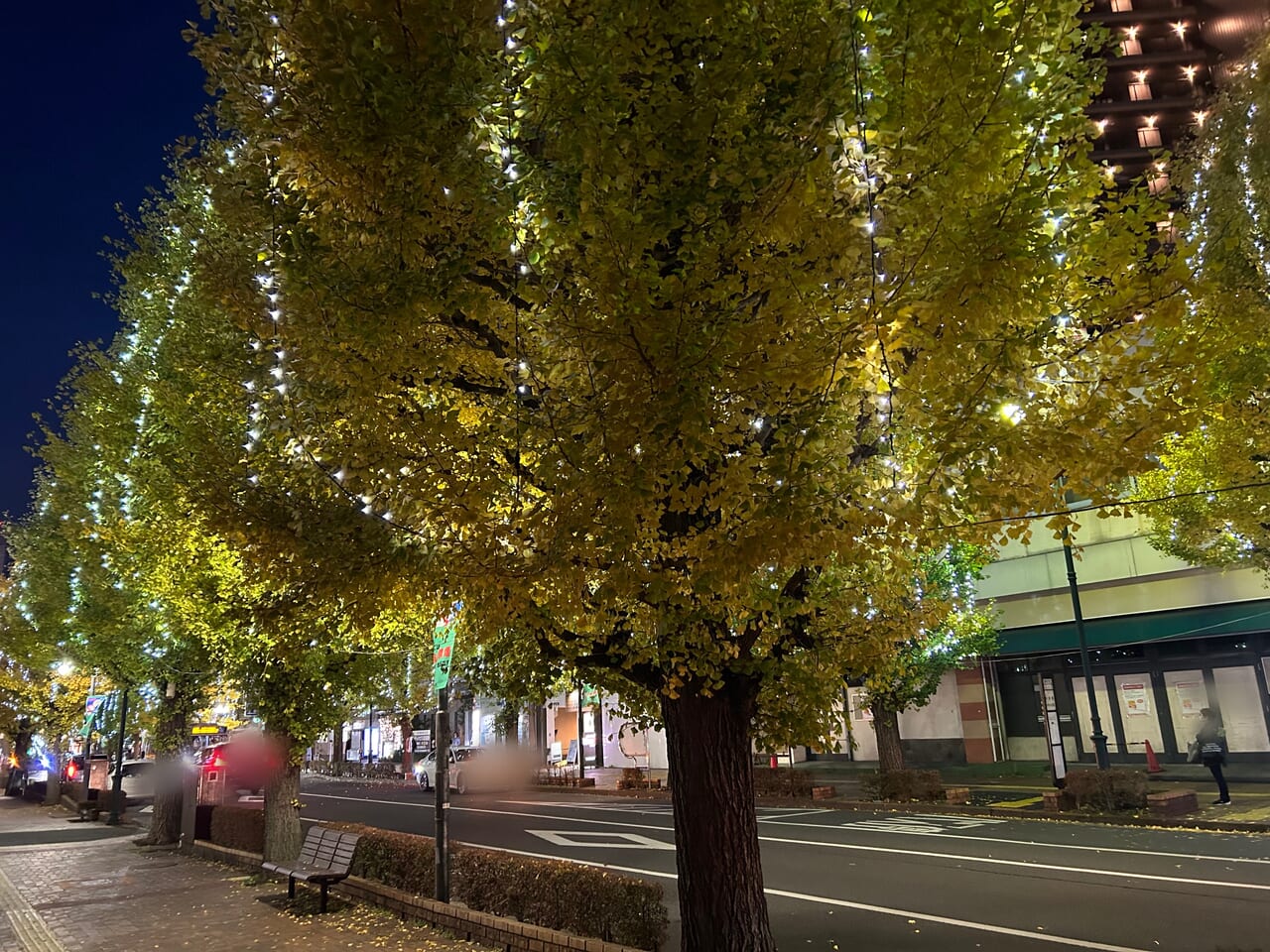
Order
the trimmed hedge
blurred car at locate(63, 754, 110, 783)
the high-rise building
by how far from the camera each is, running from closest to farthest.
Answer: the trimmed hedge < blurred car at locate(63, 754, 110, 783) < the high-rise building

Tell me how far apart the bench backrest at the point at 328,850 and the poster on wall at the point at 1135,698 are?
2144 cm

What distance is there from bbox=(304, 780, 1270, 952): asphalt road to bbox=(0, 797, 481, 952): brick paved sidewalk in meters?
3.78

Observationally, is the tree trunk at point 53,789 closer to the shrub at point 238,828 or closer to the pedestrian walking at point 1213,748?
the shrub at point 238,828

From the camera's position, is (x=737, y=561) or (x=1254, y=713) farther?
(x=1254, y=713)

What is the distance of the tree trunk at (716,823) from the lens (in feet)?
17.5

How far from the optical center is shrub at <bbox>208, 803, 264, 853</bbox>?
14266 millimetres

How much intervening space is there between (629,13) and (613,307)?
1322 millimetres

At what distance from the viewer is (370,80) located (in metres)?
3.79

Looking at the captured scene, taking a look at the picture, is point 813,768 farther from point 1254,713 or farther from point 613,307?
point 613,307

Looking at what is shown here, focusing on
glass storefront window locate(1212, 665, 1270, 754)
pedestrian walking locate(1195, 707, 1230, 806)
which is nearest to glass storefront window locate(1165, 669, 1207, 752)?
pedestrian walking locate(1195, 707, 1230, 806)

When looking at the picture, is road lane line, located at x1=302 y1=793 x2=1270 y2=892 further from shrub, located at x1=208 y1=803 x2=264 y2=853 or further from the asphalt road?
shrub, located at x1=208 y1=803 x2=264 y2=853

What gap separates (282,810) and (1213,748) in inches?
675

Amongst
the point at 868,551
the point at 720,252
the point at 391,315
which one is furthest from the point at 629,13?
the point at 868,551

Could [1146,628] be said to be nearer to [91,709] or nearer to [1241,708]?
[1241,708]
